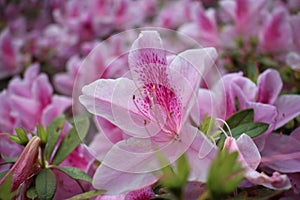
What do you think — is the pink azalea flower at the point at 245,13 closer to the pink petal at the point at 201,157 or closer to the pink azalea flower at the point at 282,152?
the pink azalea flower at the point at 282,152

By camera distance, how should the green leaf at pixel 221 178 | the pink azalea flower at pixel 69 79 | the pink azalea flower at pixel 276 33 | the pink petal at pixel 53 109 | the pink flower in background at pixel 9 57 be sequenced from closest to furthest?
1. the green leaf at pixel 221 178
2. the pink petal at pixel 53 109
3. the pink azalea flower at pixel 276 33
4. the pink azalea flower at pixel 69 79
5. the pink flower in background at pixel 9 57

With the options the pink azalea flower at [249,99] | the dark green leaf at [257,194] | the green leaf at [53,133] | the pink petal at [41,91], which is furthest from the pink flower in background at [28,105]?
the dark green leaf at [257,194]

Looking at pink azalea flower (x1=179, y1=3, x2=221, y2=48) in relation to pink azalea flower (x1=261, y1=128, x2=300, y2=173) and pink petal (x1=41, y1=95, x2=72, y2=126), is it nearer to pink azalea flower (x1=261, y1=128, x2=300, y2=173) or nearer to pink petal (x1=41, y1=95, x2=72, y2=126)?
pink petal (x1=41, y1=95, x2=72, y2=126)

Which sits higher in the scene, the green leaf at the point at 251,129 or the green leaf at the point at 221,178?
the green leaf at the point at 221,178

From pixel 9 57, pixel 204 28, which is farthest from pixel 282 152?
pixel 9 57

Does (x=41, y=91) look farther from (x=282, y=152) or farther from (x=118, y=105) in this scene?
(x=282, y=152)

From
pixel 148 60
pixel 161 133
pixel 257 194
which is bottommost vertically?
pixel 257 194

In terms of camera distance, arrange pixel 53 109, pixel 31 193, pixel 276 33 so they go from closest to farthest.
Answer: pixel 31 193, pixel 53 109, pixel 276 33

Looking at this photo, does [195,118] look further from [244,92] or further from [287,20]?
[287,20]
